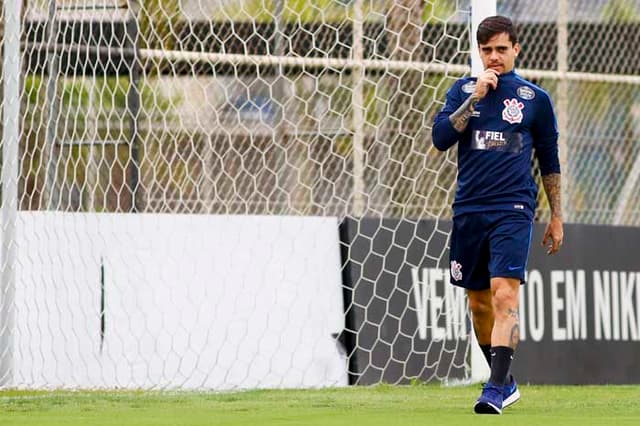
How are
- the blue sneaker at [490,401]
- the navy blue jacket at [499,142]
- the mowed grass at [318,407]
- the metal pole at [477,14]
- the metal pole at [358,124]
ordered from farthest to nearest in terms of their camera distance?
the metal pole at [358,124], the metal pole at [477,14], the navy blue jacket at [499,142], the blue sneaker at [490,401], the mowed grass at [318,407]

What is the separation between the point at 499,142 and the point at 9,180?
3553 millimetres

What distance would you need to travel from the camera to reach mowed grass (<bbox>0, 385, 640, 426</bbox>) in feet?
19.1

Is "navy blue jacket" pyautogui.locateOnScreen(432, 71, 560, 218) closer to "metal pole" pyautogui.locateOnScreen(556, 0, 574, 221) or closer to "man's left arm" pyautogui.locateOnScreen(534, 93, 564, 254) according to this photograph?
"man's left arm" pyautogui.locateOnScreen(534, 93, 564, 254)

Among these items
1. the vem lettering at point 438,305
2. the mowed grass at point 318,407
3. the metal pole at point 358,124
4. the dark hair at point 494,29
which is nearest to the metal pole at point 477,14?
the metal pole at point 358,124

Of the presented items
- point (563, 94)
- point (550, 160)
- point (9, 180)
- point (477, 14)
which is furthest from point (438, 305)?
point (550, 160)

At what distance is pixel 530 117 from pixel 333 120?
3.78m

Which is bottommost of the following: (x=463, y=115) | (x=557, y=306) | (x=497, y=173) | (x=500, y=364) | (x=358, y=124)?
(x=500, y=364)

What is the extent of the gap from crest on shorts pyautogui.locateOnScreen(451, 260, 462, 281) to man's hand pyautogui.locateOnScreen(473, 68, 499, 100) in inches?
31.2

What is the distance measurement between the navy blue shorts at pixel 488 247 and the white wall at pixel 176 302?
2.58m

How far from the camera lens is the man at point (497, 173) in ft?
21.2

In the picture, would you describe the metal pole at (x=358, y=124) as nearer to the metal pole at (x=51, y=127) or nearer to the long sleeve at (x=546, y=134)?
the metal pole at (x=51, y=127)

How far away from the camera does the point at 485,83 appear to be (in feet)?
21.1

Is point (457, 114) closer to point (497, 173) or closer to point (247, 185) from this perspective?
point (497, 173)

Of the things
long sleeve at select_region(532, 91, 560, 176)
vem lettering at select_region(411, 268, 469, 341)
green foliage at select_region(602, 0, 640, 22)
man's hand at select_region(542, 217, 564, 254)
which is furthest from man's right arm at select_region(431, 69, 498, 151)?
green foliage at select_region(602, 0, 640, 22)
